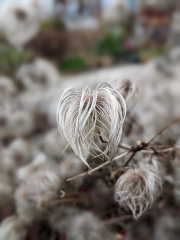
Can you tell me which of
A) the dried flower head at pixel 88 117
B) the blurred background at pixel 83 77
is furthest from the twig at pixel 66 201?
the dried flower head at pixel 88 117

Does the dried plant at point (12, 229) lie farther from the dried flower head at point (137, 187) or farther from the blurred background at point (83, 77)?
the dried flower head at point (137, 187)

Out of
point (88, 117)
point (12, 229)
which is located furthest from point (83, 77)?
point (88, 117)

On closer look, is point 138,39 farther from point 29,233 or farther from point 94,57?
point 29,233

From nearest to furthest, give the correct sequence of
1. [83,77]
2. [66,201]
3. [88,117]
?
[88,117]
[66,201]
[83,77]

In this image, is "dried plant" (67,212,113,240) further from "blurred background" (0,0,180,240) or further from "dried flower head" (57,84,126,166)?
"dried flower head" (57,84,126,166)

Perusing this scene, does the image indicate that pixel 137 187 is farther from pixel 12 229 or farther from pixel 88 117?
pixel 12 229
